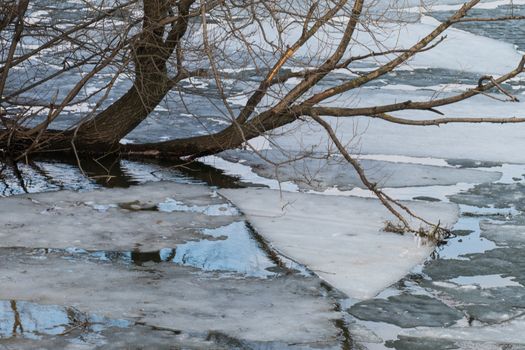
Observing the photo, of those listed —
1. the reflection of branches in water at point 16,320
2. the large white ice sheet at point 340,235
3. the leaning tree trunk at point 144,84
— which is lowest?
the reflection of branches in water at point 16,320

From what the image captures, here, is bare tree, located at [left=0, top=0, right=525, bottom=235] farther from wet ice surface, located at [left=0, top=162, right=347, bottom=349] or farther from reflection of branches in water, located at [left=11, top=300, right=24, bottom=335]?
reflection of branches in water, located at [left=11, top=300, right=24, bottom=335]

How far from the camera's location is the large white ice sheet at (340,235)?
227 inches

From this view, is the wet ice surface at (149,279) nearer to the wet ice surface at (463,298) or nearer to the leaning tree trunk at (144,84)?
the wet ice surface at (463,298)

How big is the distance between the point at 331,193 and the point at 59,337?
3.34m

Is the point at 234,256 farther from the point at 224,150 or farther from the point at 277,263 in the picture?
the point at 224,150

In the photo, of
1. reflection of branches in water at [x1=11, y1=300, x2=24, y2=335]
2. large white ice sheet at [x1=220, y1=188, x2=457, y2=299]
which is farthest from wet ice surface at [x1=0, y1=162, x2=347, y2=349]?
large white ice sheet at [x1=220, y1=188, x2=457, y2=299]

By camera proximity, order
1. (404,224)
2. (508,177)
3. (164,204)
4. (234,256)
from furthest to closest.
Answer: (508,177), (164,204), (404,224), (234,256)

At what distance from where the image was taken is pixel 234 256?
6.02 meters

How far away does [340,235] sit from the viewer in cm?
654

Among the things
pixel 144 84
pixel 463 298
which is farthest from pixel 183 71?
pixel 463 298

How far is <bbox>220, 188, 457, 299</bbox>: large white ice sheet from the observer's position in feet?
19.0

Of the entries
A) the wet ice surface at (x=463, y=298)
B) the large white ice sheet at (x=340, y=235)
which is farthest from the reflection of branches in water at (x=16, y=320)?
the large white ice sheet at (x=340, y=235)

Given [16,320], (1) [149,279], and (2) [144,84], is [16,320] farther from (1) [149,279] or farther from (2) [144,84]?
(2) [144,84]

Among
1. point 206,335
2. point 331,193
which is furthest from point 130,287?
point 331,193
